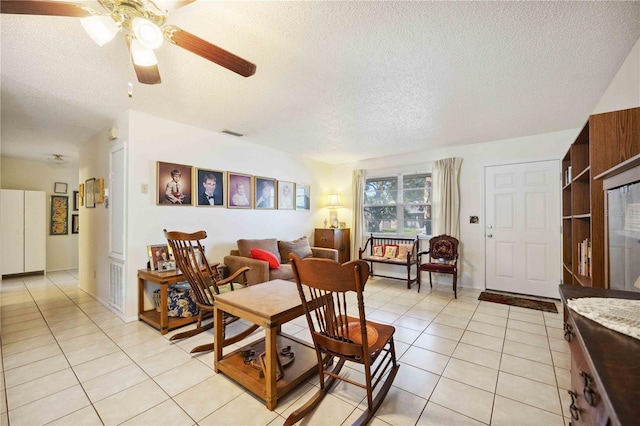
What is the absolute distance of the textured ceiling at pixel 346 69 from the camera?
163cm

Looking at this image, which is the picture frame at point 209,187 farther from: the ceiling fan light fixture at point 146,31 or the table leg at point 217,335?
the ceiling fan light fixture at point 146,31

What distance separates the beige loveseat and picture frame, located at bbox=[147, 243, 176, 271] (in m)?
0.75

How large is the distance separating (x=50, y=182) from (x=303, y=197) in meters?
5.76

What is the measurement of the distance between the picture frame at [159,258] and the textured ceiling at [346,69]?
1.62 m

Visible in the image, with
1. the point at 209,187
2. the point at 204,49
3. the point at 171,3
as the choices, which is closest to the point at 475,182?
the point at 209,187

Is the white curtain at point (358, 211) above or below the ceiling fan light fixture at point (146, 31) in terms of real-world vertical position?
below

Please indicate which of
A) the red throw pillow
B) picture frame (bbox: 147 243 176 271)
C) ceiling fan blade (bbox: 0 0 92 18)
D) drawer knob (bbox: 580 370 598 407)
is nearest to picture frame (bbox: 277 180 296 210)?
the red throw pillow

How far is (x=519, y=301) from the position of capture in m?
3.75

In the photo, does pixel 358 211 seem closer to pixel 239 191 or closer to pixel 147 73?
pixel 239 191

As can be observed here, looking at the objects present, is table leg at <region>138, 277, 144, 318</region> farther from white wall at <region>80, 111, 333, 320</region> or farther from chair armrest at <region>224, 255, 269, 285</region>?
chair armrest at <region>224, 255, 269, 285</region>

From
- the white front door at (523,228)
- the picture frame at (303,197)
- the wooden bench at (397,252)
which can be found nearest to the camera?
the white front door at (523,228)

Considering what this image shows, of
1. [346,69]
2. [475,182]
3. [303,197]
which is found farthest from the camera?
[303,197]

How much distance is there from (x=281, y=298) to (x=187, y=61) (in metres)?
1.99

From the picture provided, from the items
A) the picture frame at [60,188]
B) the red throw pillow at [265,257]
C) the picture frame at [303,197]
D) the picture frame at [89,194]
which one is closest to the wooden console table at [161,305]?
the red throw pillow at [265,257]
